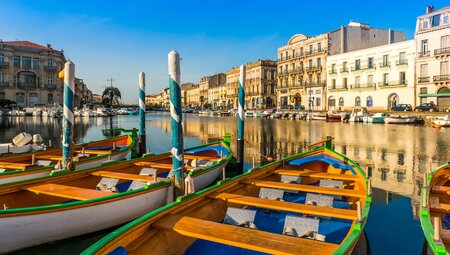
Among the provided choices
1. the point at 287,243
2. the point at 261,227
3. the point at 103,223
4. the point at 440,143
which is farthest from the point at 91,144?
the point at 440,143

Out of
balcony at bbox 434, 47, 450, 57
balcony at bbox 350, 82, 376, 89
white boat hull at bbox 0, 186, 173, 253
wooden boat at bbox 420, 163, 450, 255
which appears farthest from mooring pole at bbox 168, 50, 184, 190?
balcony at bbox 350, 82, 376, 89

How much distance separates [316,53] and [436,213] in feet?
212

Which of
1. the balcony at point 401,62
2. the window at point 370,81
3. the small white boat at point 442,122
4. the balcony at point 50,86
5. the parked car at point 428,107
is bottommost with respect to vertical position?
the small white boat at point 442,122

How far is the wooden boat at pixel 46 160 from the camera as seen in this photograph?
30.1 feet

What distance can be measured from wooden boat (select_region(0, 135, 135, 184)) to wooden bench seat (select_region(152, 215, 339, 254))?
6325mm

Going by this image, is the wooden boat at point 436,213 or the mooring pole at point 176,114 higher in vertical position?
the mooring pole at point 176,114

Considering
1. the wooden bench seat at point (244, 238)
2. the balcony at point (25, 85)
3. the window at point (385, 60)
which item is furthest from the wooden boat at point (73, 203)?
the balcony at point (25, 85)

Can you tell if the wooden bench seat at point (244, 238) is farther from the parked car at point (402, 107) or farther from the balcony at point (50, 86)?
the balcony at point (50, 86)

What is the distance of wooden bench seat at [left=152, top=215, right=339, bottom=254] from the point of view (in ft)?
13.3

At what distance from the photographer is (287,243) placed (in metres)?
4.20

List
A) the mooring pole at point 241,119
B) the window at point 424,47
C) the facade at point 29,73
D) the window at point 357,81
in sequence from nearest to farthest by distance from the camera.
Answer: the mooring pole at point 241,119 < the window at point 424,47 < the window at point 357,81 < the facade at point 29,73

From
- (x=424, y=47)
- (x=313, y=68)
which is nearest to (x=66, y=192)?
(x=424, y=47)

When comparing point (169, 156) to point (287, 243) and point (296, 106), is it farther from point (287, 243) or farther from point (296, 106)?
point (296, 106)

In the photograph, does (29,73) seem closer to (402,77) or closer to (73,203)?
(402,77)
